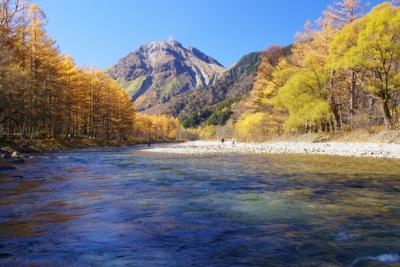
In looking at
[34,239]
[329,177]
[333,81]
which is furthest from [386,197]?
[333,81]

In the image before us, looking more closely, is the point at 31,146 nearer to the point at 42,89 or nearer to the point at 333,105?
the point at 42,89

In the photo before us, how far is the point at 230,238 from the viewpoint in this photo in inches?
237

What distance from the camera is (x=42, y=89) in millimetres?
42719

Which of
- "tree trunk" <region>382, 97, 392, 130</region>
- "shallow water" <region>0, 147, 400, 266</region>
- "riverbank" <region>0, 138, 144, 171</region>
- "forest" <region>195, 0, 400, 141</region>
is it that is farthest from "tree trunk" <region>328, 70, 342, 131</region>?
"riverbank" <region>0, 138, 144, 171</region>

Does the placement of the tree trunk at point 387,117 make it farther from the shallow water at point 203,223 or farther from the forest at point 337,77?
the shallow water at point 203,223

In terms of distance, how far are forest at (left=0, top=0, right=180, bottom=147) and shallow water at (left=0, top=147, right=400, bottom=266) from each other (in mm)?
23821

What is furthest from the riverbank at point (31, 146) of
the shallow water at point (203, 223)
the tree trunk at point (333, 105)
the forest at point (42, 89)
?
the tree trunk at point (333, 105)

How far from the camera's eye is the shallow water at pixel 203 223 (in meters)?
5.12

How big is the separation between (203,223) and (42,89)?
→ 40.6 meters

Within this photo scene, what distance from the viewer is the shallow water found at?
5117mm

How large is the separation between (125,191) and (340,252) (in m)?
7.25

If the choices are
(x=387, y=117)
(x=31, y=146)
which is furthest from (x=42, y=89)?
(x=387, y=117)

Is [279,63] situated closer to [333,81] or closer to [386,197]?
[333,81]

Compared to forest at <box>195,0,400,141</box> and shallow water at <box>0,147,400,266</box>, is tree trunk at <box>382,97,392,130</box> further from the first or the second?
shallow water at <box>0,147,400,266</box>
